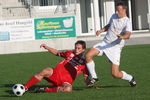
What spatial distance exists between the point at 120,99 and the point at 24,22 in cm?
1878

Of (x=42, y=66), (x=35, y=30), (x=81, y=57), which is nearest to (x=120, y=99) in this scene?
(x=81, y=57)

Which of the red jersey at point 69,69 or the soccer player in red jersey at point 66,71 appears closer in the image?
the soccer player in red jersey at point 66,71

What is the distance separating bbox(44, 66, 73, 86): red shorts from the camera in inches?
429

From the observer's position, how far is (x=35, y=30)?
1089 inches

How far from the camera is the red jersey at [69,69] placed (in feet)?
35.9

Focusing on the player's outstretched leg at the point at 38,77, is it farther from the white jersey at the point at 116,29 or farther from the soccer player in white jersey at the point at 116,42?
the white jersey at the point at 116,29

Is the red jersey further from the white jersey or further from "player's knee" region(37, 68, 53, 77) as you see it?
the white jersey

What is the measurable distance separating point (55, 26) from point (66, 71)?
671 inches

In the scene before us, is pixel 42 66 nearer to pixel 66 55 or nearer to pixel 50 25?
pixel 66 55

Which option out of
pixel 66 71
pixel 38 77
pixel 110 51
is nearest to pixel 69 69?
pixel 66 71

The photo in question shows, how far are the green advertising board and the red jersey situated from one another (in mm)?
16750

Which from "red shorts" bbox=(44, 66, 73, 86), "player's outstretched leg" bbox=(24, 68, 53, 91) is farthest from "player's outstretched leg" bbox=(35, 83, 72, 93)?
"player's outstretched leg" bbox=(24, 68, 53, 91)

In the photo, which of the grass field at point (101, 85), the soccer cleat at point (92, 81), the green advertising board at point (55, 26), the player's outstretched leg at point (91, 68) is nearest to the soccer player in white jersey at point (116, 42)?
the player's outstretched leg at point (91, 68)

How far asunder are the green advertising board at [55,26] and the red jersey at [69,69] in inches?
659
